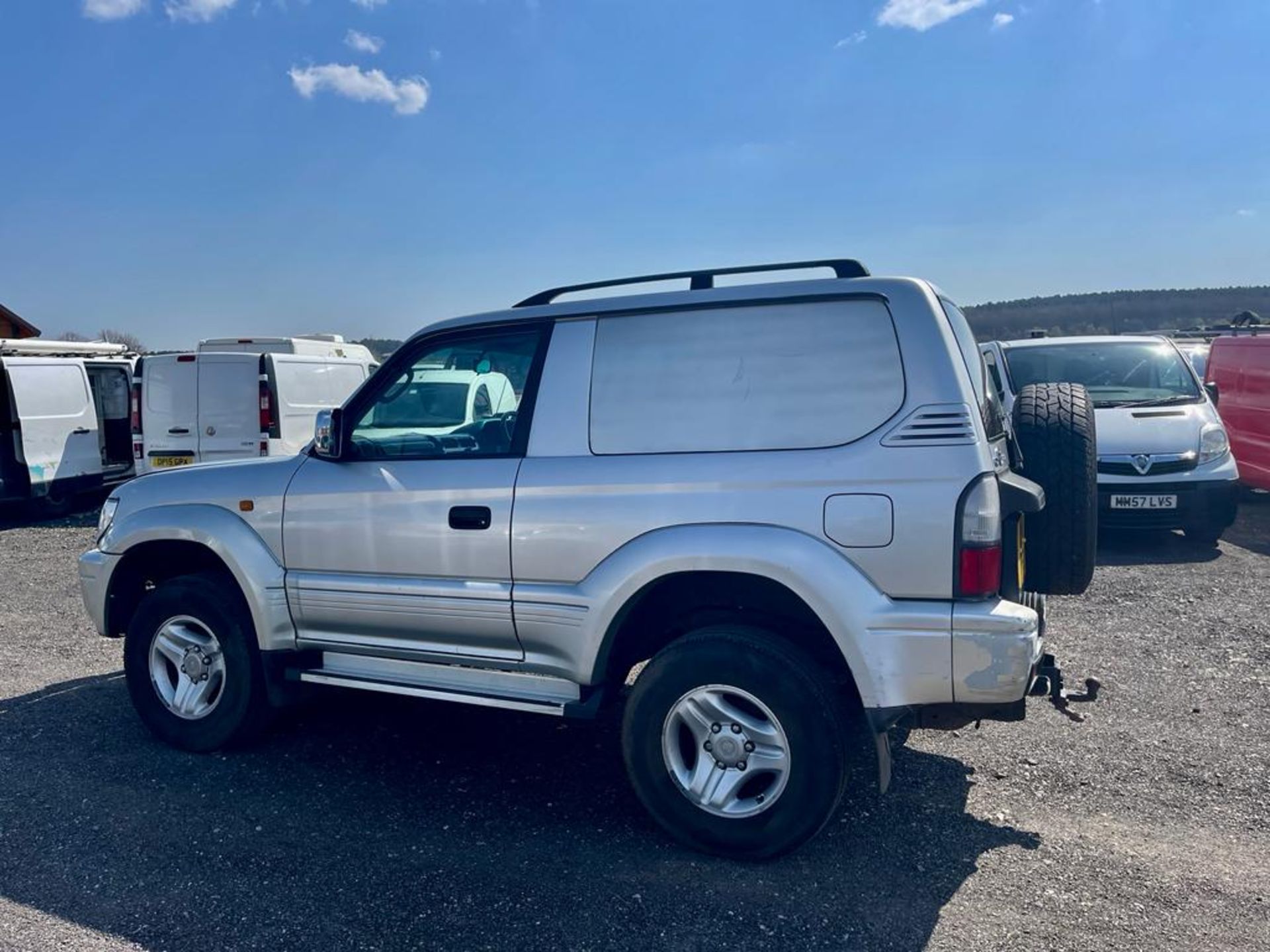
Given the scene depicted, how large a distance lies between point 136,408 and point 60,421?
1556mm

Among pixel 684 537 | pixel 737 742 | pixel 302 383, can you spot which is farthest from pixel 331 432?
pixel 302 383

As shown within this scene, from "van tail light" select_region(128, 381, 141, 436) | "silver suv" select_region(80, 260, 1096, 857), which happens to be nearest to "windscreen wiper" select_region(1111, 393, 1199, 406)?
"silver suv" select_region(80, 260, 1096, 857)

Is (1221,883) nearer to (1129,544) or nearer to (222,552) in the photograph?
(222,552)

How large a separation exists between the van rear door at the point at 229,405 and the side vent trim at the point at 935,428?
375 inches

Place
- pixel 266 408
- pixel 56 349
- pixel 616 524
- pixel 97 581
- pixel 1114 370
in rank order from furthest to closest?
1. pixel 56 349
2. pixel 266 408
3. pixel 1114 370
4. pixel 97 581
5. pixel 616 524

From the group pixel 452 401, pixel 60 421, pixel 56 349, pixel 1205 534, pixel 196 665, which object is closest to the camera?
pixel 452 401

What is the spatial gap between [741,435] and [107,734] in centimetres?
372

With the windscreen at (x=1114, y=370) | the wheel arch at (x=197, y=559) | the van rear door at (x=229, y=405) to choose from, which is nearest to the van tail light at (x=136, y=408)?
the van rear door at (x=229, y=405)

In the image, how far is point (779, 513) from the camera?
3465mm

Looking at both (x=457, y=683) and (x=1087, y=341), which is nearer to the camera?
(x=457, y=683)

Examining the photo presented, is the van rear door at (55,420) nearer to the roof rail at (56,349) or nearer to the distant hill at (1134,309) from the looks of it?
the roof rail at (56,349)

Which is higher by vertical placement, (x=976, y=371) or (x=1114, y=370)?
(x=1114, y=370)

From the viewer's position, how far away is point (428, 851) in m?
3.72

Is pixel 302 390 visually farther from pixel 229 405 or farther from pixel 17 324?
pixel 17 324
